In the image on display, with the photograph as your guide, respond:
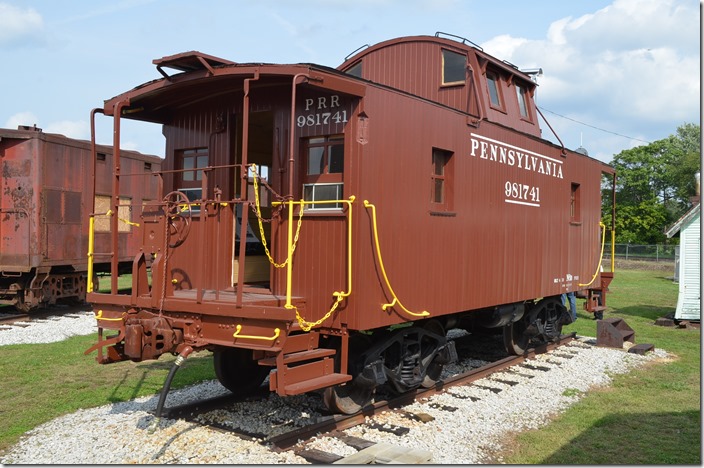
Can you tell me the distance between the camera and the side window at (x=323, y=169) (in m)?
6.68

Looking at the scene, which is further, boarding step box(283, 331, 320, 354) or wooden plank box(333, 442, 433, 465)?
boarding step box(283, 331, 320, 354)

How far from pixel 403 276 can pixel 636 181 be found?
69.5m

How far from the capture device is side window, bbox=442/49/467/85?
962 centimetres

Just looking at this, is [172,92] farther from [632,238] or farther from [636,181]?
[636,181]

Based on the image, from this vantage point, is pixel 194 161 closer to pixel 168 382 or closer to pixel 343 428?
pixel 168 382

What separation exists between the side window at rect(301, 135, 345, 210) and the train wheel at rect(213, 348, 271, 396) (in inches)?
87.6

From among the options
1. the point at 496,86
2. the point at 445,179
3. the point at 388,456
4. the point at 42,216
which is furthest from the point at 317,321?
the point at 42,216

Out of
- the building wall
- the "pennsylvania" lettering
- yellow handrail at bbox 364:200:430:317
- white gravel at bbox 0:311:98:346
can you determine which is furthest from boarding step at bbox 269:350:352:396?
the building wall

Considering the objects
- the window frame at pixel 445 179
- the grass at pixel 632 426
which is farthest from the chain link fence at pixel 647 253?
the window frame at pixel 445 179

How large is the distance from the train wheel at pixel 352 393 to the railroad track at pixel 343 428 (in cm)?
8

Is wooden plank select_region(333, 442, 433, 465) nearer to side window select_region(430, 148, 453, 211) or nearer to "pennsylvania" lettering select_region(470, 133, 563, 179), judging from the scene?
side window select_region(430, 148, 453, 211)

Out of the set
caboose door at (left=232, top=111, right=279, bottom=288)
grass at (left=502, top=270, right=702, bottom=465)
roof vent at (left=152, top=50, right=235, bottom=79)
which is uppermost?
roof vent at (left=152, top=50, right=235, bottom=79)

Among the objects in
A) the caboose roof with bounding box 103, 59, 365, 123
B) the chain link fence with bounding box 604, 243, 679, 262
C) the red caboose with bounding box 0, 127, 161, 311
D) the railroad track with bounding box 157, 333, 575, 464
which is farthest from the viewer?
the chain link fence with bounding box 604, 243, 679, 262

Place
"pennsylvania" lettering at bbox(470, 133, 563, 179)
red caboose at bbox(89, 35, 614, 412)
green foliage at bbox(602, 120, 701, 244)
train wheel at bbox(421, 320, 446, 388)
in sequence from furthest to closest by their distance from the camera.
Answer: green foliage at bbox(602, 120, 701, 244), "pennsylvania" lettering at bbox(470, 133, 563, 179), train wheel at bbox(421, 320, 446, 388), red caboose at bbox(89, 35, 614, 412)
